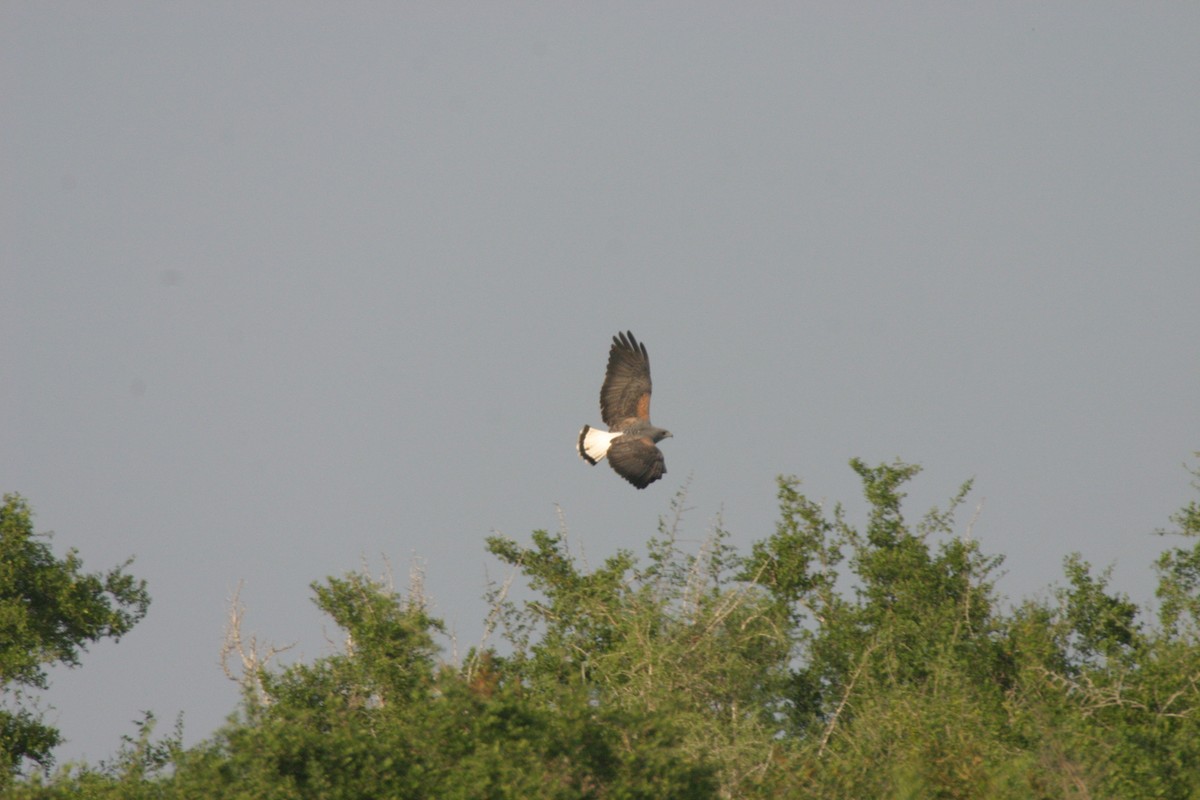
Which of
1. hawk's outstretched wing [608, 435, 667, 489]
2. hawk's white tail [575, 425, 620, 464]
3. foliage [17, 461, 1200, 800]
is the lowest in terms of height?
foliage [17, 461, 1200, 800]

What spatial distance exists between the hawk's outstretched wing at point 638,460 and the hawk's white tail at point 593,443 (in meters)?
0.55

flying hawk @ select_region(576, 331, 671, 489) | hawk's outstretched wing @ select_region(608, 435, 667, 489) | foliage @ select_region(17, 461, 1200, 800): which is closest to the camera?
foliage @ select_region(17, 461, 1200, 800)

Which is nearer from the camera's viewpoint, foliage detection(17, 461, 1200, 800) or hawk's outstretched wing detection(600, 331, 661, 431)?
foliage detection(17, 461, 1200, 800)

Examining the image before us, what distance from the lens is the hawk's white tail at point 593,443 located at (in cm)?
2319

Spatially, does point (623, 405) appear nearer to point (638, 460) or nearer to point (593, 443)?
point (593, 443)

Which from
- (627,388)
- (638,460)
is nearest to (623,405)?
(627,388)

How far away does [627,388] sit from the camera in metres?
23.3

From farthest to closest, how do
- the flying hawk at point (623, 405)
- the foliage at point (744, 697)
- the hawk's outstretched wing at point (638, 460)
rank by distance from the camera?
1. the flying hawk at point (623, 405)
2. the hawk's outstretched wing at point (638, 460)
3. the foliage at point (744, 697)

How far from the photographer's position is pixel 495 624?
21.1 metres

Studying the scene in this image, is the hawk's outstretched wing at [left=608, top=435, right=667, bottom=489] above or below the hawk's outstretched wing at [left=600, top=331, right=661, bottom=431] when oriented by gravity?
below

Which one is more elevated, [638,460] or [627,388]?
[627,388]

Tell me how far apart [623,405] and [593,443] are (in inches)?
27.3

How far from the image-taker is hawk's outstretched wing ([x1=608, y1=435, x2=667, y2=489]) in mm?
21844

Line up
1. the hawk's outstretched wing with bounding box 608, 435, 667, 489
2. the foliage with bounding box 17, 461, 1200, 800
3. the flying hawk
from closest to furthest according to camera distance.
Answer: the foliage with bounding box 17, 461, 1200, 800 < the hawk's outstretched wing with bounding box 608, 435, 667, 489 < the flying hawk
